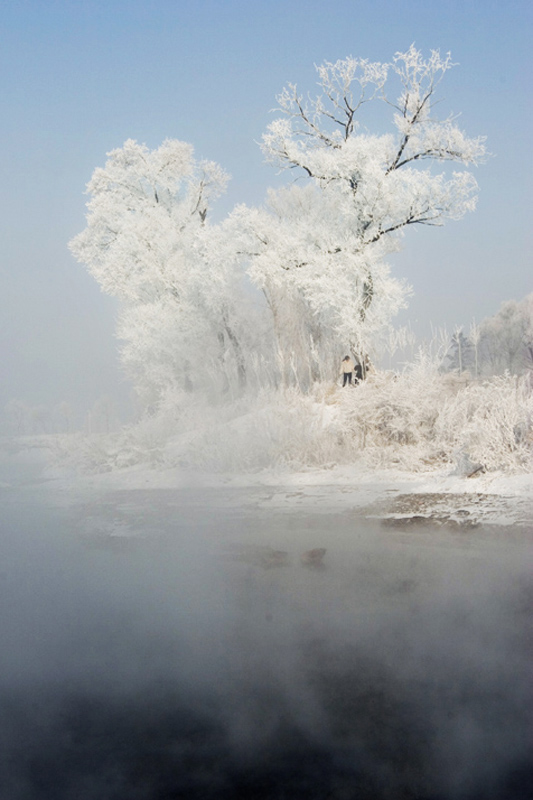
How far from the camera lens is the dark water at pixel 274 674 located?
1.78 meters

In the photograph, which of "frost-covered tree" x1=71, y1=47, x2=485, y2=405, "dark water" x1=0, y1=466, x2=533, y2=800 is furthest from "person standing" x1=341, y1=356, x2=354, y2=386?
"dark water" x1=0, y1=466, x2=533, y2=800

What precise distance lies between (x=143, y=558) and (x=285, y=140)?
35.8 feet

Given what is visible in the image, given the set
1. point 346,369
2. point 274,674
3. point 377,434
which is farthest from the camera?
point 346,369

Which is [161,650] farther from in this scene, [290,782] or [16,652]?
[290,782]

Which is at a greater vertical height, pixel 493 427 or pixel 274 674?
pixel 493 427

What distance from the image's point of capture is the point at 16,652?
8.66 ft

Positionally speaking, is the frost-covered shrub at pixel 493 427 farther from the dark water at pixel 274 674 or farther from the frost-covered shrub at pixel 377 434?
the dark water at pixel 274 674

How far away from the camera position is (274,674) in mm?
2275

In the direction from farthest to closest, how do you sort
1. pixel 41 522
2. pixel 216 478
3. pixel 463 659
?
pixel 216 478, pixel 41 522, pixel 463 659

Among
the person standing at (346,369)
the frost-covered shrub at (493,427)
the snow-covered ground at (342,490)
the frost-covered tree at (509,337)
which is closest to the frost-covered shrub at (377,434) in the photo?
the frost-covered shrub at (493,427)

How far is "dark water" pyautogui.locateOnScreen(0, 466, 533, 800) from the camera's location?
1.78 meters

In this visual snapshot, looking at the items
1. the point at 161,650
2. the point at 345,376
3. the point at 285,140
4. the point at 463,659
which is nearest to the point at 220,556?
the point at 161,650

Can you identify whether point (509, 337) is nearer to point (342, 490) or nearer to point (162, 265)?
point (162, 265)

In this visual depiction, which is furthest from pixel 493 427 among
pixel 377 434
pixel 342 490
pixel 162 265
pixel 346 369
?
pixel 162 265
